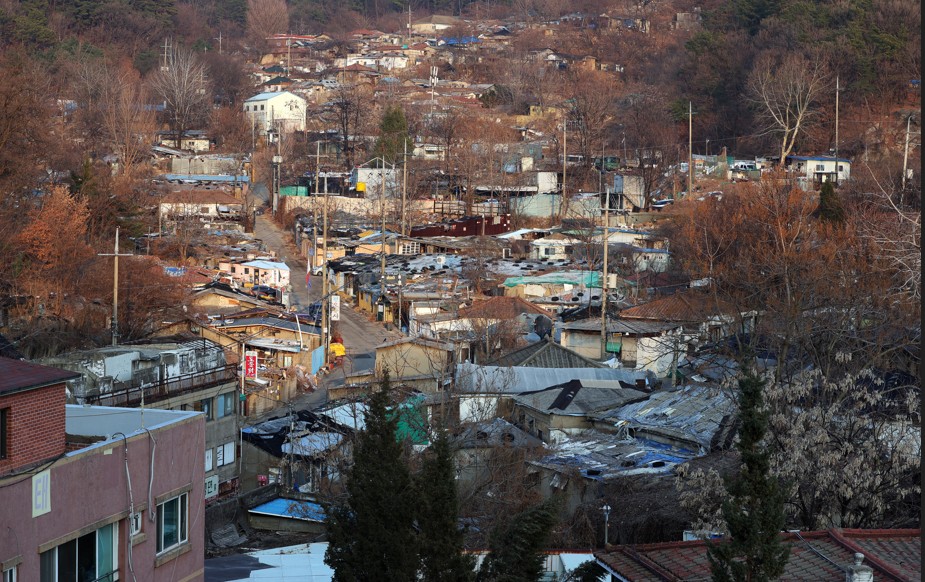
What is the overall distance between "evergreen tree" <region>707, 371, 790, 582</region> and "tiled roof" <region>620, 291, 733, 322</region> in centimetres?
1135

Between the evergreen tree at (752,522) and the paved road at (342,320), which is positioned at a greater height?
the evergreen tree at (752,522)

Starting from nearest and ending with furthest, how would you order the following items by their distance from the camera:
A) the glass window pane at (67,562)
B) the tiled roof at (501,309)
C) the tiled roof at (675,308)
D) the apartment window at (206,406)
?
1. the glass window pane at (67,562)
2. the apartment window at (206,406)
3. the tiled roof at (675,308)
4. the tiled roof at (501,309)

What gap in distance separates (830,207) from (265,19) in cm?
4914

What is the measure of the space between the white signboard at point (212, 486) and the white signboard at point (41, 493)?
21.1 feet

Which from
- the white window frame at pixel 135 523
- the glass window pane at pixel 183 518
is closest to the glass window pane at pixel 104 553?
the white window frame at pixel 135 523

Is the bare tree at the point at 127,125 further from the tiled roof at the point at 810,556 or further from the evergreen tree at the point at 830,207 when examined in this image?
the tiled roof at the point at 810,556

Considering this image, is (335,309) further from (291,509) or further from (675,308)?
(291,509)

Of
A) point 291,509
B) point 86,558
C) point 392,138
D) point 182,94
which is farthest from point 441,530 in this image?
point 182,94

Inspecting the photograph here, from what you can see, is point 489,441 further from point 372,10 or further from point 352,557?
point 372,10

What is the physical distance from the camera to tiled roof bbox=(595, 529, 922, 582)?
18.6 feet

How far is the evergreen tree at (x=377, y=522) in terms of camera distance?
5531 mm

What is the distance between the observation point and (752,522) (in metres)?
4.86

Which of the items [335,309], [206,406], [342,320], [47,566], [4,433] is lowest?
[342,320]

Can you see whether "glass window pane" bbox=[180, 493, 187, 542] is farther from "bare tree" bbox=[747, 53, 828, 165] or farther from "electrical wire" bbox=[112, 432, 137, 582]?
"bare tree" bbox=[747, 53, 828, 165]
